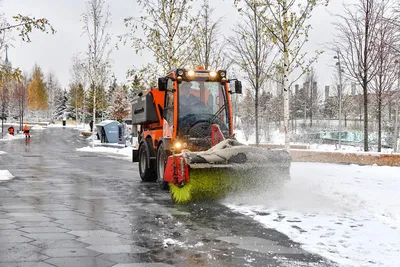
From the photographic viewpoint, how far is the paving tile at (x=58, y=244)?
552cm

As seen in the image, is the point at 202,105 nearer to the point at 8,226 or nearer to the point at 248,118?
the point at 8,226

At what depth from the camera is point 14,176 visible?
1362cm

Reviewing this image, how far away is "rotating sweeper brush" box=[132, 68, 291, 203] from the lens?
342 inches

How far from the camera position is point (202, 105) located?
35.4ft

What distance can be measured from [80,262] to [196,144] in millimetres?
5783

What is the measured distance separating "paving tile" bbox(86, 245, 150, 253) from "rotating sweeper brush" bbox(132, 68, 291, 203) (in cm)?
303

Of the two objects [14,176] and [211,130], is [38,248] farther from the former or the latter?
[14,176]

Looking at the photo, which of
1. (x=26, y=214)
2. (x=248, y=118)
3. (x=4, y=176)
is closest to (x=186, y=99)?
(x=26, y=214)

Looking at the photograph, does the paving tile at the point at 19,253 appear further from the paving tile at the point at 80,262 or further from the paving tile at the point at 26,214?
the paving tile at the point at 26,214

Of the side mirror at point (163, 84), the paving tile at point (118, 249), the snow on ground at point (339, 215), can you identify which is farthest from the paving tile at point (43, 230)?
the side mirror at point (163, 84)

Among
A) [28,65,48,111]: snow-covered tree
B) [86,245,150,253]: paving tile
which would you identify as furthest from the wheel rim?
[28,65,48,111]: snow-covered tree

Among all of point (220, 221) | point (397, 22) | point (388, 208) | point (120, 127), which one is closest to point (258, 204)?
point (220, 221)

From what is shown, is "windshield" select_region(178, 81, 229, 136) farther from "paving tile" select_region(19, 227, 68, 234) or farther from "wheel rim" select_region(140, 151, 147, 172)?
"paving tile" select_region(19, 227, 68, 234)

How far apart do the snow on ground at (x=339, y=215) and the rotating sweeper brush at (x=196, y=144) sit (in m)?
0.61
